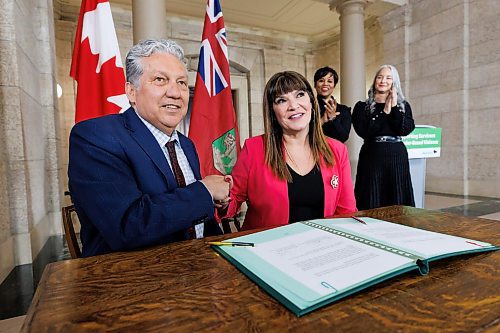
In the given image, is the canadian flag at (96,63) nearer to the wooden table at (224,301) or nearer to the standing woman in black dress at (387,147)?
the standing woman in black dress at (387,147)

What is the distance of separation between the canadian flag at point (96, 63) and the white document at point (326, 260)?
2.73 meters

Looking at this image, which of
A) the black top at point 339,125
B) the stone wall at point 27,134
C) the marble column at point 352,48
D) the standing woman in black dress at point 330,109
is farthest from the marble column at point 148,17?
the marble column at point 352,48

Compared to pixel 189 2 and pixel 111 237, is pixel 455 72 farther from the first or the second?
pixel 111 237

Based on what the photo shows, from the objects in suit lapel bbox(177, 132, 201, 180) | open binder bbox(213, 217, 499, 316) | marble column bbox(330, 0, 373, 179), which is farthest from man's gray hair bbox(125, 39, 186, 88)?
marble column bbox(330, 0, 373, 179)

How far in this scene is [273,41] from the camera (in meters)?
9.61

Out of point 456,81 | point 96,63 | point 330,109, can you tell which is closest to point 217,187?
point 330,109

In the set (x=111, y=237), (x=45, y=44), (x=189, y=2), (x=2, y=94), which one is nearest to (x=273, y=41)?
(x=189, y=2)

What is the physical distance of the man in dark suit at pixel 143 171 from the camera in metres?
0.99

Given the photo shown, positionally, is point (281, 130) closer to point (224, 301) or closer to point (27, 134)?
point (224, 301)

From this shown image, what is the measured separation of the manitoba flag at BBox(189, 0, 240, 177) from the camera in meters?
3.59

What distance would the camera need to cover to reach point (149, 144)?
123cm

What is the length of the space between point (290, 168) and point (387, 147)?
5.38 feet

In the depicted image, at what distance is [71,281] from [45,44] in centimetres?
416

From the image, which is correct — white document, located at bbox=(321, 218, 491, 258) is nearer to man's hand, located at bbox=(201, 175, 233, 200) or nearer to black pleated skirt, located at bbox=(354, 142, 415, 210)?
man's hand, located at bbox=(201, 175, 233, 200)
